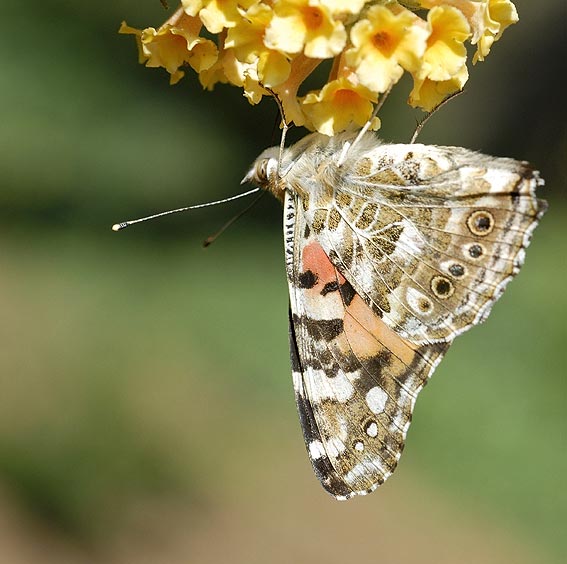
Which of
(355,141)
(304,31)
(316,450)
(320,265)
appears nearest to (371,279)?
(320,265)

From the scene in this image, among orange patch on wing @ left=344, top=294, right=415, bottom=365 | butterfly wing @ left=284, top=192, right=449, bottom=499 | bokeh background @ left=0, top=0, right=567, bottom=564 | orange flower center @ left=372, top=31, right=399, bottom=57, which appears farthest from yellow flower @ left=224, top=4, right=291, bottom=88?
bokeh background @ left=0, top=0, right=567, bottom=564

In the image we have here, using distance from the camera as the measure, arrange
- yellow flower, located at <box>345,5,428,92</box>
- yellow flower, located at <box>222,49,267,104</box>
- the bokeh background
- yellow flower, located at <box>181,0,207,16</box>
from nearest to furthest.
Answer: yellow flower, located at <box>345,5,428,92</box> → yellow flower, located at <box>181,0,207,16</box> → yellow flower, located at <box>222,49,267,104</box> → the bokeh background

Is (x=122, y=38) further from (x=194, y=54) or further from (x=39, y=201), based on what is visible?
(x=194, y=54)

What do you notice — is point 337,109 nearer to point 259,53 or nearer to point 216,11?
point 259,53

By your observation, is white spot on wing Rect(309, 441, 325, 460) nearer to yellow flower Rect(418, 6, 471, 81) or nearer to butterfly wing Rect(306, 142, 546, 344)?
butterfly wing Rect(306, 142, 546, 344)

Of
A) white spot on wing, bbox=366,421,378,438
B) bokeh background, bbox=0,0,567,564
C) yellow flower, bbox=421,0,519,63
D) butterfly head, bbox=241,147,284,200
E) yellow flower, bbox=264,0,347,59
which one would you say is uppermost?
yellow flower, bbox=421,0,519,63

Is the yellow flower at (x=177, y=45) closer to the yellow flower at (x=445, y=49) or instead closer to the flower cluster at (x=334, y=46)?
the flower cluster at (x=334, y=46)
